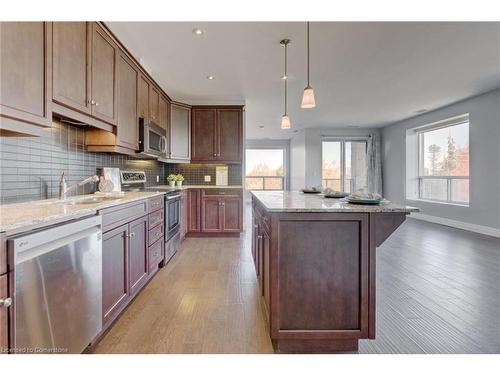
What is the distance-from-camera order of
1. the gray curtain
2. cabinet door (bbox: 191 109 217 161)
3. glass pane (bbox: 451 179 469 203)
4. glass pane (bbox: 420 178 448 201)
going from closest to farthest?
1. cabinet door (bbox: 191 109 217 161)
2. glass pane (bbox: 451 179 469 203)
3. glass pane (bbox: 420 178 448 201)
4. the gray curtain

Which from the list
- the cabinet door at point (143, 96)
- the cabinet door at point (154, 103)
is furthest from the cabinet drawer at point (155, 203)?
the cabinet door at point (154, 103)

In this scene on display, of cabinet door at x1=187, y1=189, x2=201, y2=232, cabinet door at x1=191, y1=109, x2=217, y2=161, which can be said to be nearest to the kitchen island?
cabinet door at x1=187, y1=189, x2=201, y2=232

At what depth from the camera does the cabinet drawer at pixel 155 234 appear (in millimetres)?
2670

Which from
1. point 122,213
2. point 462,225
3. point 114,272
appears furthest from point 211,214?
point 462,225

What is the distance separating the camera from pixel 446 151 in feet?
19.3

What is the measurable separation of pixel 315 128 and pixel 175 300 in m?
6.82

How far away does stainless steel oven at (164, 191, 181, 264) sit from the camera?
3.20m

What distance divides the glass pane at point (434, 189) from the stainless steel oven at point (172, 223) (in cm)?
578

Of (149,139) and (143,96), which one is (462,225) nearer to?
(149,139)

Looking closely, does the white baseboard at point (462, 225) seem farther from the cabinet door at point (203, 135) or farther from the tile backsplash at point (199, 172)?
the cabinet door at point (203, 135)

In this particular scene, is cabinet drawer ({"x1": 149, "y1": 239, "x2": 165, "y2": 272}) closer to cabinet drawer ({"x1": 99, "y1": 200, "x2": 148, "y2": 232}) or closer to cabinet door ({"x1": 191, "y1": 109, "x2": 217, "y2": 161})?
cabinet drawer ({"x1": 99, "y1": 200, "x2": 148, "y2": 232})

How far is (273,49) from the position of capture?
294cm

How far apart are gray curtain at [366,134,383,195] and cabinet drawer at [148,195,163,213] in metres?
6.85
